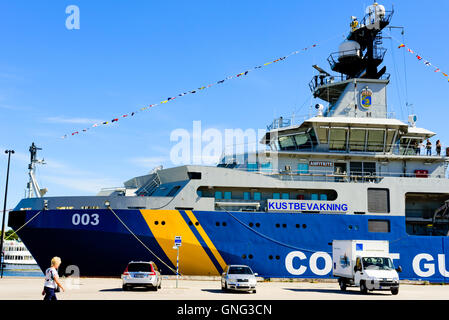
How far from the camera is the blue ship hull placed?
22.1 meters

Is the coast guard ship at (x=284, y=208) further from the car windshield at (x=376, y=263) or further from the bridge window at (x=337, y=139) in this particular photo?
the car windshield at (x=376, y=263)

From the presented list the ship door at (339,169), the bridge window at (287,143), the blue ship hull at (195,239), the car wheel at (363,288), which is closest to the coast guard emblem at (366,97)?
the ship door at (339,169)

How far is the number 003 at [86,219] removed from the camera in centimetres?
2209

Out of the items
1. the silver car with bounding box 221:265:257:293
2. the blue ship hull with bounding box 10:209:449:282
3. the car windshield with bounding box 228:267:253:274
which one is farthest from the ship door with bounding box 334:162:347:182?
the silver car with bounding box 221:265:257:293

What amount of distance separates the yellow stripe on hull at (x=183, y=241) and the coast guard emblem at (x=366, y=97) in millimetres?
14140

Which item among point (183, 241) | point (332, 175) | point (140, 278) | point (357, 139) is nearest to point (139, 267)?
point (140, 278)

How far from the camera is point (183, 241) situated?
22.5m

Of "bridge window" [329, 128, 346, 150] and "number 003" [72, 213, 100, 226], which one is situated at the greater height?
"bridge window" [329, 128, 346, 150]

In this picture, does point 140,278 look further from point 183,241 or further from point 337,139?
point 337,139

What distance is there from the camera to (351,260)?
→ 2020cm

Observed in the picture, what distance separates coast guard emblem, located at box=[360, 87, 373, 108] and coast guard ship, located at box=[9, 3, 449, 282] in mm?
61

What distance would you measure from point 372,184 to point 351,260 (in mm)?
6761

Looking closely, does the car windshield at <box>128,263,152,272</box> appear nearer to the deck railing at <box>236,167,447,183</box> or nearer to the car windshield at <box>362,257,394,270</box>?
the car windshield at <box>362,257,394,270</box>
